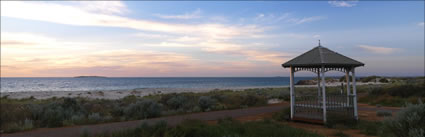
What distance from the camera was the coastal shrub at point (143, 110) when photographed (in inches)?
526

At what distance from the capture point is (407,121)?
5.10m

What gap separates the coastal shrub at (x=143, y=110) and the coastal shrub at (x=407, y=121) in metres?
10.4

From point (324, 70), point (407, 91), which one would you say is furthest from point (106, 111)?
point (407, 91)

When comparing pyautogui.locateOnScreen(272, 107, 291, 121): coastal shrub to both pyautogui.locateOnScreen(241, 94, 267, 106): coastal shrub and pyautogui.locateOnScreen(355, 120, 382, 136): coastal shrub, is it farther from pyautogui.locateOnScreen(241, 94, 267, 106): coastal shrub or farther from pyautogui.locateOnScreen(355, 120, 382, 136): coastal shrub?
pyautogui.locateOnScreen(241, 94, 267, 106): coastal shrub

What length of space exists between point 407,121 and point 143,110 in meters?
11.2

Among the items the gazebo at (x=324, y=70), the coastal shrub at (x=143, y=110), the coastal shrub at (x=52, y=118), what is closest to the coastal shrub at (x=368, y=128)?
the gazebo at (x=324, y=70)

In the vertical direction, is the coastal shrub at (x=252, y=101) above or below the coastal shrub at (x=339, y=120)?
below

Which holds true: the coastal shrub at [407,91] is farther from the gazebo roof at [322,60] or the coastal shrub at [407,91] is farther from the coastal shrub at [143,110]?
the coastal shrub at [143,110]

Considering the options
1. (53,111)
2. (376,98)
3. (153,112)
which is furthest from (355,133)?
(376,98)

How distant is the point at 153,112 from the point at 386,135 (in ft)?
34.1

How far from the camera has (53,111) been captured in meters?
11.9

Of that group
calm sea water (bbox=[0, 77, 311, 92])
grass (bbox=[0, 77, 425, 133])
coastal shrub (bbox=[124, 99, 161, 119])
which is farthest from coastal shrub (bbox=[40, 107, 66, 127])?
calm sea water (bbox=[0, 77, 311, 92])

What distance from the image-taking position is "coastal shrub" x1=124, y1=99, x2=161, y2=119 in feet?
43.8

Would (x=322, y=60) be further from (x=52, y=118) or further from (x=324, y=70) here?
(x=52, y=118)
